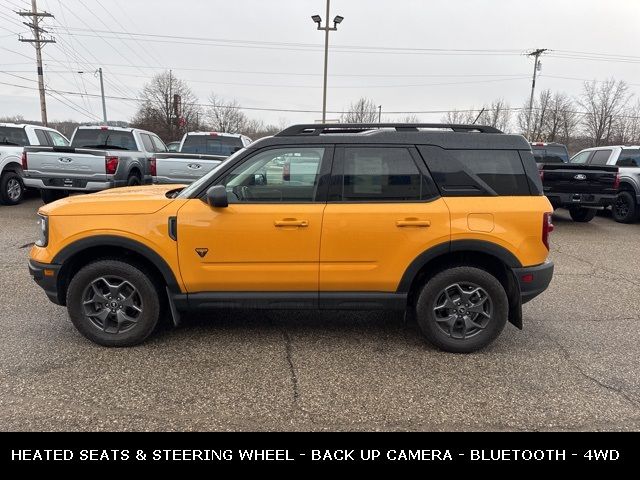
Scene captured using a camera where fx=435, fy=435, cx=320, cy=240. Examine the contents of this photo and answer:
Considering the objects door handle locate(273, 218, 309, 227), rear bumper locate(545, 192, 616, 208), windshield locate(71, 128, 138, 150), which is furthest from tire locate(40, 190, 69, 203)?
rear bumper locate(545, 192, 616, 208)

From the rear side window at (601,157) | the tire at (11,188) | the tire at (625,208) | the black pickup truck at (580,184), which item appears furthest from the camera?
the rear side window at (601,157)

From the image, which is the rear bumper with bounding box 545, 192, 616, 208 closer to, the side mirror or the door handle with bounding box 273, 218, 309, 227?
the door handle with bounding box 273, 218, 309, 227

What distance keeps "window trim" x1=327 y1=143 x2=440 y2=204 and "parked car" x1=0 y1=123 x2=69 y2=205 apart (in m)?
10.1

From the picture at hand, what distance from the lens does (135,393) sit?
9.85 ft

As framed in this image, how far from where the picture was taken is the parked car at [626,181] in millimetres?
10492

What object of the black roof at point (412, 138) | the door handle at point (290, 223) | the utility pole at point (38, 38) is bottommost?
the door handle at point (290, 223)

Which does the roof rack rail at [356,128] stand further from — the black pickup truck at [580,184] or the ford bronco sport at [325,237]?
the black pickup truck at [580,184]

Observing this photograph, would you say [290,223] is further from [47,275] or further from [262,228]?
[47,275]

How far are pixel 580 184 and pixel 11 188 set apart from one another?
13.3m

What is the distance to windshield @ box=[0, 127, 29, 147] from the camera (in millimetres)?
10859

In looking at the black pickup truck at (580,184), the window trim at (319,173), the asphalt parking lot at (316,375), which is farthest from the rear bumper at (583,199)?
the window trim at (319,173)

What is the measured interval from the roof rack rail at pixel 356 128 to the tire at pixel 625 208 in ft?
29.6
